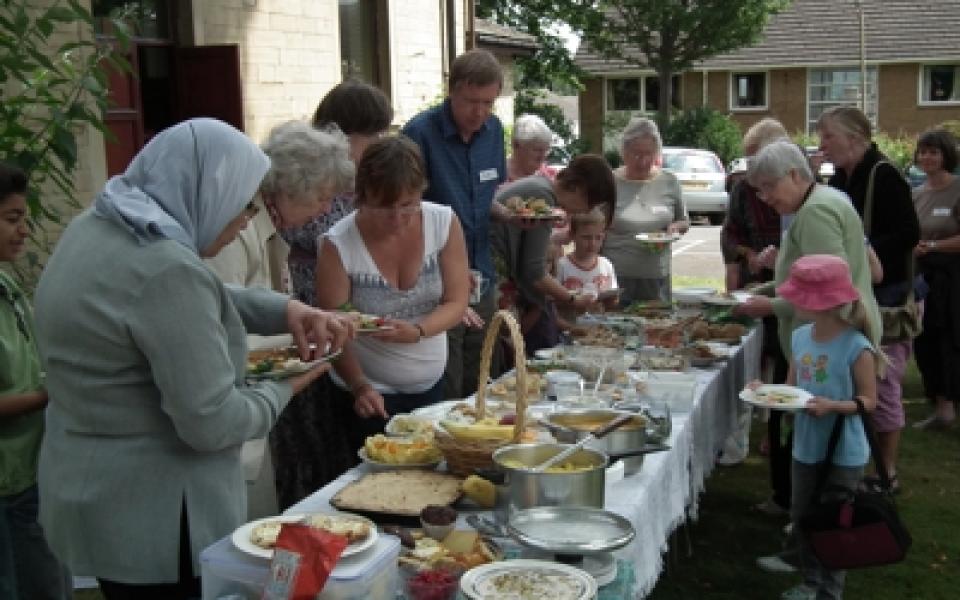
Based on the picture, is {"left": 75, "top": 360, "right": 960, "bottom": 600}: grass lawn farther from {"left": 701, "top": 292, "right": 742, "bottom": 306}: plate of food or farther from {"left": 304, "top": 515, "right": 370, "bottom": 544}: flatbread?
{"left": 304, "top": 515, "right": 370, "bottom": 544}: flatbread

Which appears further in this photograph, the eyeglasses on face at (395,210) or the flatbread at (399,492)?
the eyeglasses on face at (395,210)

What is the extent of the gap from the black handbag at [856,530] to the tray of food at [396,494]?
1569mm

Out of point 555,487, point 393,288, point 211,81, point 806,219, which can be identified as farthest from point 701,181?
point 555,487

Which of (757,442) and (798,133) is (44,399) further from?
(798,133)

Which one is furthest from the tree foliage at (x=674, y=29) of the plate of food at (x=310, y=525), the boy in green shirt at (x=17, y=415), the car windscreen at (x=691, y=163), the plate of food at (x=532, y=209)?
the plate of food at (x=310, y=525)

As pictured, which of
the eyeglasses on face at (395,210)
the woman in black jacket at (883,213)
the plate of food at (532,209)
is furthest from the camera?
the woman in black jacket at (883,213)

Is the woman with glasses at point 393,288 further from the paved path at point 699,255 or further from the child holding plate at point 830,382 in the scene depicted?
the paved path at point 699,255

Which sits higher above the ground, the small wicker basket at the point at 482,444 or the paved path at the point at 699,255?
the small wicker basket at the point at 482,444

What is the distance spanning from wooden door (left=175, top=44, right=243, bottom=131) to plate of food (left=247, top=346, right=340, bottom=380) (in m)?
4.72

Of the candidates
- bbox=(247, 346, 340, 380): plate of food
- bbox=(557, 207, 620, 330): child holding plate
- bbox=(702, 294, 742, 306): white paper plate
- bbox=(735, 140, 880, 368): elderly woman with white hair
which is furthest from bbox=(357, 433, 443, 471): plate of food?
bbox=(702, 294, 742, 306): white paper plate

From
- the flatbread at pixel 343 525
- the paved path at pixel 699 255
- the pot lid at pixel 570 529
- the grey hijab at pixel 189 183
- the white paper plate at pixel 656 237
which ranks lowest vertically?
the paved path at pixel 699 255

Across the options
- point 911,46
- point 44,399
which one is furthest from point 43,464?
point 911,46

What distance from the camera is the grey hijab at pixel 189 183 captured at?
A: 1886 millimetres

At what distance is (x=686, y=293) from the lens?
551 centimetres
